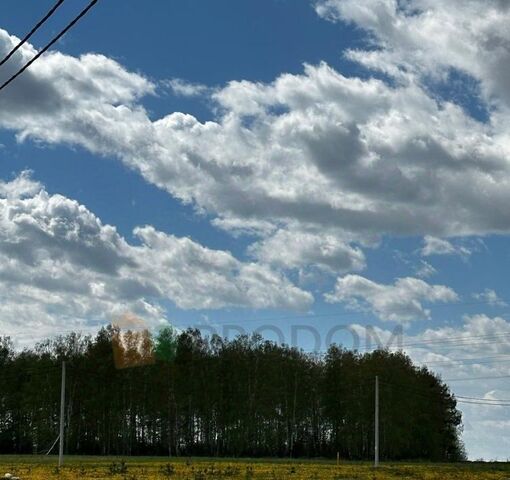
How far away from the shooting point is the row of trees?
105938mm

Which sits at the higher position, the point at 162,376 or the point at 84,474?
the point at 162,376

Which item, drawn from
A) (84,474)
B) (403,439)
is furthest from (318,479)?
(403,439)

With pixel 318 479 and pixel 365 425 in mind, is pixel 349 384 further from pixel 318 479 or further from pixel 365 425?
pixel 318 479

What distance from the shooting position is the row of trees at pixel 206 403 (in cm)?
10594

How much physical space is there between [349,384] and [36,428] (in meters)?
37.4

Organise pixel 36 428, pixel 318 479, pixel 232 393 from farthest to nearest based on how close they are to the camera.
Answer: pixel 232 393 → pixel 36 428 → pixel 318 479

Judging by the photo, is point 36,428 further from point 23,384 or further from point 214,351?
point 214,351

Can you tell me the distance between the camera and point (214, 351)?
114812 millimetres

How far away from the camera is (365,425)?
106812 millimetres

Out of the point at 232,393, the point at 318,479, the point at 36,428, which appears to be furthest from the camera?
the point at 232,393

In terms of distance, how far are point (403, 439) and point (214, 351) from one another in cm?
2665

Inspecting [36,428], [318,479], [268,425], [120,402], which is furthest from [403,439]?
[318,479]

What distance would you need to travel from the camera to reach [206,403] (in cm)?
10769

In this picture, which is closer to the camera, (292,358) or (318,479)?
(318,479)
